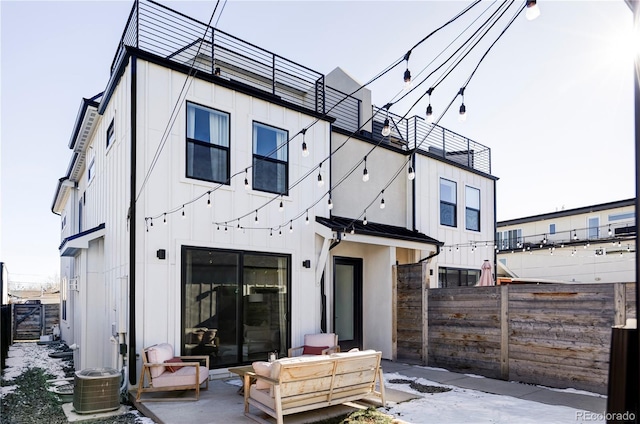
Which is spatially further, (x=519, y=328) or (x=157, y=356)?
(x=519, y=328)

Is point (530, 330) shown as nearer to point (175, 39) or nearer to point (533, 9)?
point (533, 9)

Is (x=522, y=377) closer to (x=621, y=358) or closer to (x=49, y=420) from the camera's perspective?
(x=621, y=358)

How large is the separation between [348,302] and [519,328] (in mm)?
4254

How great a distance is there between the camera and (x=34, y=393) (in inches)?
298

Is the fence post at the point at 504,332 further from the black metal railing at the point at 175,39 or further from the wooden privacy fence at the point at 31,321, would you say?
the wooden privacy fence at the point at 31,321

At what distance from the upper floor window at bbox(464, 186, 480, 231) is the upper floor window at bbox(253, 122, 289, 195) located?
697cm

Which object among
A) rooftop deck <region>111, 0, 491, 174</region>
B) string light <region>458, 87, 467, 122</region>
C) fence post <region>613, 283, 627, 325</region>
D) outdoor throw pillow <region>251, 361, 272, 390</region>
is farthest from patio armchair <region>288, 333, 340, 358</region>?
string light <region>458, 87, 467, 122</region>

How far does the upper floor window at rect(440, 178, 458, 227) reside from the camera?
12.9 meters

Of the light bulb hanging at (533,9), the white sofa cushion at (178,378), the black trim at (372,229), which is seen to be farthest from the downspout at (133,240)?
the light bulb hanging at (533,9)

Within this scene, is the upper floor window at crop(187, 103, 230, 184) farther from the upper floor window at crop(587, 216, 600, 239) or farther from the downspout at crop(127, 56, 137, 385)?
the upper floor window at crop(587, 216, 600, 239)

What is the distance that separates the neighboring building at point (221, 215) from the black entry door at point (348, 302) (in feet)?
0.11

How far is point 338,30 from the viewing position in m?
8.10

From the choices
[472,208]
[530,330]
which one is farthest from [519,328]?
[472,208]

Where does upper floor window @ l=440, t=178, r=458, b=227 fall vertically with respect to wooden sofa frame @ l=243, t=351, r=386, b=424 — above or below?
above
